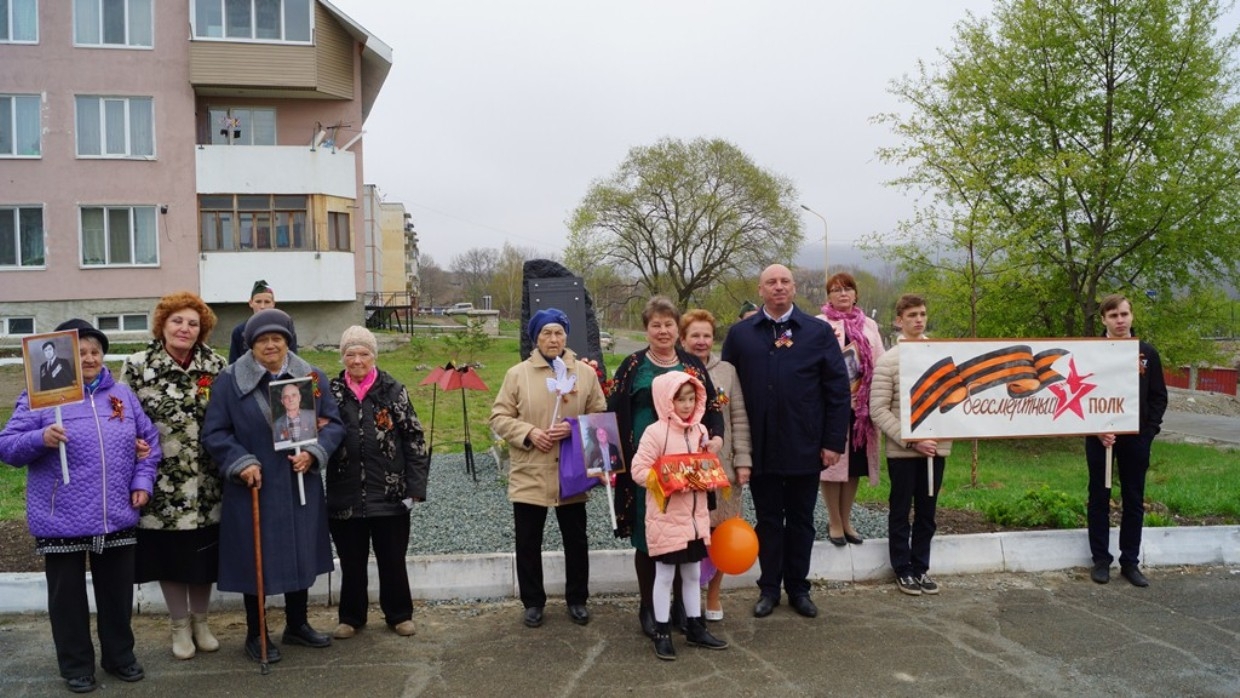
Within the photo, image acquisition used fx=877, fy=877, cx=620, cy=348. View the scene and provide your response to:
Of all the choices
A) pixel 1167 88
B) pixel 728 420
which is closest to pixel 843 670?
pixel 728 420

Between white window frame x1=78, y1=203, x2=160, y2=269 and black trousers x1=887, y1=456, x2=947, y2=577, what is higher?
white window frame x1=78, y1=203, x2=160, y2=269

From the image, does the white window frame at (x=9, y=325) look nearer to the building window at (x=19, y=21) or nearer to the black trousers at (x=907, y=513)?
the building window at (x=19, y=21)

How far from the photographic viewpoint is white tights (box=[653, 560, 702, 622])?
489cm

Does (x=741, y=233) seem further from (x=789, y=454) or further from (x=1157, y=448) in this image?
(x=789, y=454)

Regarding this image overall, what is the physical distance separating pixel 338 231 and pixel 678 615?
2268 centimetres

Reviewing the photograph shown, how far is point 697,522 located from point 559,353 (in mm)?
1362

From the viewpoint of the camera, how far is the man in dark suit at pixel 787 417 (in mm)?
A: 5480

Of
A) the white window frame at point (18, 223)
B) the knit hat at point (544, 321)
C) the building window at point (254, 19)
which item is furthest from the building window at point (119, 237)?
the knit hat at point (544, 321)

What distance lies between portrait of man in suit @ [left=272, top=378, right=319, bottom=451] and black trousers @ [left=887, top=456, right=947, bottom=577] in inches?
150

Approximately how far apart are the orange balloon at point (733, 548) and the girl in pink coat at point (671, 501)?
0.11 m

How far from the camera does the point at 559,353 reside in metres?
5.45

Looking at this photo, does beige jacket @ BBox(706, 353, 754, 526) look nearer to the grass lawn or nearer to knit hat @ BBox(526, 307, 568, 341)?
knit hat @ BBox(526, 307, 568, 341)

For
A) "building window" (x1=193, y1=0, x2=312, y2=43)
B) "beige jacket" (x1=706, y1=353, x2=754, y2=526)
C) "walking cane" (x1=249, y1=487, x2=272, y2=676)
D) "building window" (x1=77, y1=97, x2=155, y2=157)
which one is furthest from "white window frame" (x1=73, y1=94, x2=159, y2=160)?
"beige jacket" (x1=706, y1=353, x2=754, y2=526)

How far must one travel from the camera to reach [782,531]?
18.7ft
